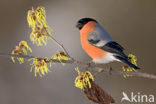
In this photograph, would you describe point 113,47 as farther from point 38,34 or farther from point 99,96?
point 99,96

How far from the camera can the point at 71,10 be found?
3766 mm

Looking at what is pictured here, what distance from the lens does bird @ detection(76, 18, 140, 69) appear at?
1282mm

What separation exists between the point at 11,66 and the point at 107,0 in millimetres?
1288

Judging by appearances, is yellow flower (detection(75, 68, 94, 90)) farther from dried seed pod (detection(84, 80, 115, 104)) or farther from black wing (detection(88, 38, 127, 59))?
black wing (detection(88, 38, 127, 59))

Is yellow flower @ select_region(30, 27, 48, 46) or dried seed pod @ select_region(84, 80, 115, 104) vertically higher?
yellow flower @ select_region(30, 27, 48, 46)

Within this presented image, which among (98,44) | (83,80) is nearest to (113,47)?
(98,44)

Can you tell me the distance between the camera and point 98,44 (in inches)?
52.7

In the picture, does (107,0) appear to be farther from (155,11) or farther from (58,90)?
(58,90)

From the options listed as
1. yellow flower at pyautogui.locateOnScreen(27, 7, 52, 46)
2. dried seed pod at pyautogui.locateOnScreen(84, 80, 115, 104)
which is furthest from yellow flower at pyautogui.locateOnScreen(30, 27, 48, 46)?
dried seed pod at pyautogui.locateOnScreen(84, 80, 115, 104)

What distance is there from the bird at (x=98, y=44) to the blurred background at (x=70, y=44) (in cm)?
162

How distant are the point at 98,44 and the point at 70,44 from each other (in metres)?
2.17

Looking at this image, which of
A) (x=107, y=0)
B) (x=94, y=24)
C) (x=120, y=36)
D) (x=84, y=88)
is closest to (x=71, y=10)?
(x=107, y=0)

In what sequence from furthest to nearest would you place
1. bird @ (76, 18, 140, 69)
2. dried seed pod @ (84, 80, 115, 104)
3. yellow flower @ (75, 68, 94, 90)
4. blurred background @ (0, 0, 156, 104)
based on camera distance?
blurred background @ (0, 0, 156, 104)
bird @ (76, 18, 140, 69)
yellow flower @ (75, 68, 94, 90)
dried seed pod @ (84, 80, 115, 104)

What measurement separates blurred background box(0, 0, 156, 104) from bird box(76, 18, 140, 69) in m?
1.62
